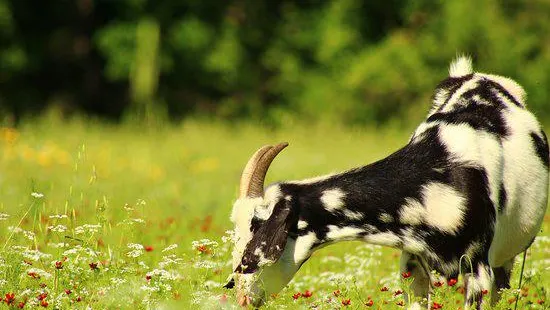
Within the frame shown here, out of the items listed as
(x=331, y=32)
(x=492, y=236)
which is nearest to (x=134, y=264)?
(x=492, y=236)

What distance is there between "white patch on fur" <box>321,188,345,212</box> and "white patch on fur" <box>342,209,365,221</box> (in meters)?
0.05

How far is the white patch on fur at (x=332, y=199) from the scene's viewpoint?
21.5ft

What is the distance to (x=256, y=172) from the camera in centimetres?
651

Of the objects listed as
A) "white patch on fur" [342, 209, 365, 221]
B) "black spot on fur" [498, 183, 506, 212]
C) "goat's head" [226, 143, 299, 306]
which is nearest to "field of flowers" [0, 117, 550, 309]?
"goat's head" [226, 143, 299, 306]

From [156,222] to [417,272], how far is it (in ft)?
15.1

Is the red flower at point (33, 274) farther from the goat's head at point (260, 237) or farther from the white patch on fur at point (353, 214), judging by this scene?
the white patch on fur at point (353, 214)

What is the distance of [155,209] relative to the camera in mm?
12414

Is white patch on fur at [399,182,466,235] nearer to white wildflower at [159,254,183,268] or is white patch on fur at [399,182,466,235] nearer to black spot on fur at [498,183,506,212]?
black spot on fur at [498,183,506,212]

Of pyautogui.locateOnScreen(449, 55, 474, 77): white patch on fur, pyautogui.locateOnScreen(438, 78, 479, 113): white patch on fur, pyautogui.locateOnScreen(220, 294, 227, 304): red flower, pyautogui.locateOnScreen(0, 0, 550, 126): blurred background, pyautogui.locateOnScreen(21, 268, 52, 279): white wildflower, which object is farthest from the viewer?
pyautogui.locateOnScreen(0, 0, 550, 126): blurred background

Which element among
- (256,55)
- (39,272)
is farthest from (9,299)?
(256,55)

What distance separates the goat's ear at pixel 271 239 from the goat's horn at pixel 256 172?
211 mm

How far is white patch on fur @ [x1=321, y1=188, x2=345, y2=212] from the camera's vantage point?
6.55 metres

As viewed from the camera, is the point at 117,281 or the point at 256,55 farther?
the point at 256,55

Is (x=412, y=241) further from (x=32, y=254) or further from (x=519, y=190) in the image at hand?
(x=32, y=254)
